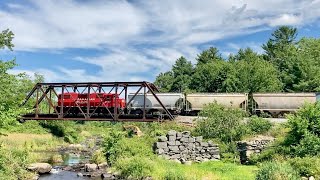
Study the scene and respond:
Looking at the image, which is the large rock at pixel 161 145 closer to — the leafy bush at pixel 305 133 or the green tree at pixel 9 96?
the leafy bush at pixel 305 133

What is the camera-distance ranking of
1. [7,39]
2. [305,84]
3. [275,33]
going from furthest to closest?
[275,33] → [305,84] → [7,39]

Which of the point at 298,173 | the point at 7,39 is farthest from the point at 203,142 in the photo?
the point at 7,39

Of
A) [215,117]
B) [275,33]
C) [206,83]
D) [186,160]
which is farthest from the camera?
[275,33]

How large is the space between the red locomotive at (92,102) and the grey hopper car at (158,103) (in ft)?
6.12

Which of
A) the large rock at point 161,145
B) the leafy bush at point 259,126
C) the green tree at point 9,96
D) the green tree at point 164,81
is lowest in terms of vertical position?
the large rock at point 161,145

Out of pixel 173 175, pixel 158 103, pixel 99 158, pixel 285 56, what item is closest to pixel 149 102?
pixel 158 103

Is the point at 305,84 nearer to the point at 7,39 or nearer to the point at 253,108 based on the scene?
the point at 253,108

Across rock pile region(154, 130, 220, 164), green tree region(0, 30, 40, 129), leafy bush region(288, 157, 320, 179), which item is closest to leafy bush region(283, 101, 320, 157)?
leafy bush region(288, 157, 320, 179)

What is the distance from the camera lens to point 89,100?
4975cm

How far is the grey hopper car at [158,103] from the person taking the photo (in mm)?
49000

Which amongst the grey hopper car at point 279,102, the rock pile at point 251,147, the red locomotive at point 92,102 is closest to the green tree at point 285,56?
the grey hopper car at point 279,102

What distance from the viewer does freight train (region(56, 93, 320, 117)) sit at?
4625 cm

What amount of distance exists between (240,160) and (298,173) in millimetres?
7736

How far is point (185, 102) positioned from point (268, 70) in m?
22.4
